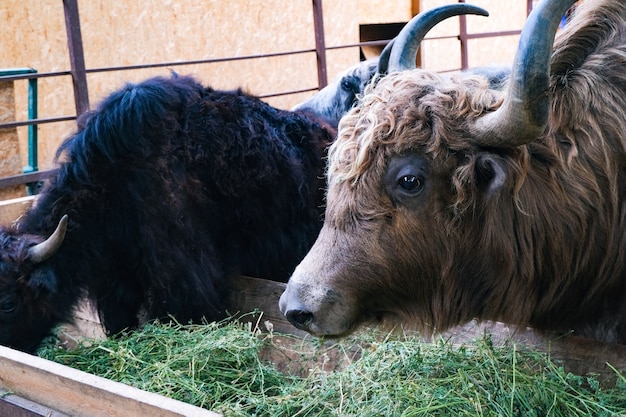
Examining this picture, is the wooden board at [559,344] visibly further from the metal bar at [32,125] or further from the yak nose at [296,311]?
the metal bar at [32,125]

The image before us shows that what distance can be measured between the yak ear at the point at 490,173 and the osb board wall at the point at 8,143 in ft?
20.7

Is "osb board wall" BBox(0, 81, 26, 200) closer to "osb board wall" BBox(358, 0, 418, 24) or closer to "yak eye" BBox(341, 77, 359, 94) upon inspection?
"yak eye" BBox(341, 77, 359, 94)

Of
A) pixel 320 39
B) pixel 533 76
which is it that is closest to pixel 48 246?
pixel 533 76

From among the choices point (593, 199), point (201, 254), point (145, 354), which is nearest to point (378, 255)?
point (593, 199)

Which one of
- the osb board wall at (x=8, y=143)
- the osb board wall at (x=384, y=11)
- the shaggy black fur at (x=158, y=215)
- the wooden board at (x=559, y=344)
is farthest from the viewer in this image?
the osb board wall at (x=384, y=11)

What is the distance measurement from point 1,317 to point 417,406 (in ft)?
8.54

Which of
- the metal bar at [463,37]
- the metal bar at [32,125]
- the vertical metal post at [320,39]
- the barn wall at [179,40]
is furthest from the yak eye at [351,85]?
the metal bar at [463,37]

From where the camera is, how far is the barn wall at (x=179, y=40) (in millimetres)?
9562

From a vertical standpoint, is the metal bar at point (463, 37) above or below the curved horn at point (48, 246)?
above

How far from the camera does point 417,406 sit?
283 centimetres

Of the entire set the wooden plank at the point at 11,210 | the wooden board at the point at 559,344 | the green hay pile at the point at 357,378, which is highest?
the wooden plank at the point at 11,210

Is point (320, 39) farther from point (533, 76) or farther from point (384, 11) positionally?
point (533, 76)

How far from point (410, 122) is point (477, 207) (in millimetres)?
412

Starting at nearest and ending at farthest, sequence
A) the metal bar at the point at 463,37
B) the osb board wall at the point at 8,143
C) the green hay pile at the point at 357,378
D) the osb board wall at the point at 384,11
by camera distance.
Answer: the green hay pile at the point at 357,378 < the osb board wall at the point at 8,143 < the metal bar at the point at 463,37 < the osb board wall at the point at 384,11
